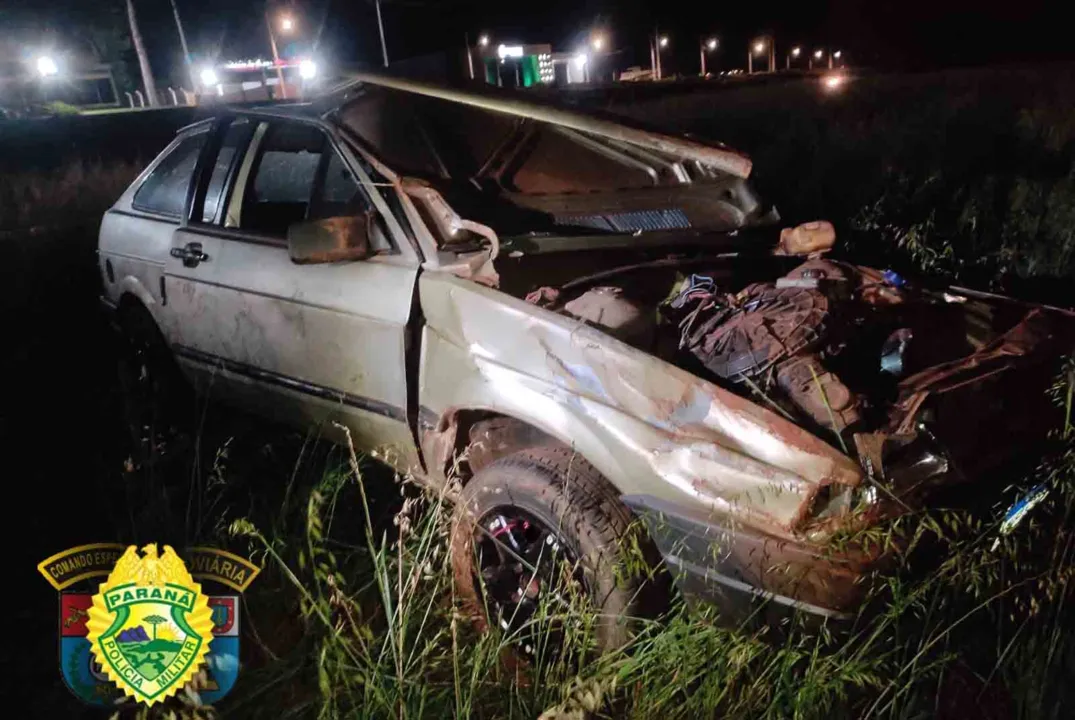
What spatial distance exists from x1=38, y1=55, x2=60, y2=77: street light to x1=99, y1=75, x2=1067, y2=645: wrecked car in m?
41.3

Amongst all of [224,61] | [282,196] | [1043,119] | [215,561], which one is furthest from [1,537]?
[224,61]

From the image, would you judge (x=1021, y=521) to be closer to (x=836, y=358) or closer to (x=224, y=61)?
(x=836, y=358)

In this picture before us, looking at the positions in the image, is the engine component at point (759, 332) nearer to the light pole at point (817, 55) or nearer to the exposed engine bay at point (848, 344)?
the exposed engine bay at point (848, 344)

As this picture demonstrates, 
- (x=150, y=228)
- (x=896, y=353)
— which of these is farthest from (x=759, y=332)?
(x=150, y=228)

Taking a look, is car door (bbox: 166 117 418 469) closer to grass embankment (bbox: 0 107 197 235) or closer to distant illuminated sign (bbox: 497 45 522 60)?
grass embankment (bbox: 0 107 197 235)

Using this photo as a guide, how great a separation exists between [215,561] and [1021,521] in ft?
7.64

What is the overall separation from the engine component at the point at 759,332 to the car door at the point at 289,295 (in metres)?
1.00

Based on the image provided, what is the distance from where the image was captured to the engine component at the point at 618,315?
2.27 metres

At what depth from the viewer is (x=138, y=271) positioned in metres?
3.85

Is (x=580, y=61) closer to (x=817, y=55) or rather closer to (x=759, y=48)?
(x=759, y=48)

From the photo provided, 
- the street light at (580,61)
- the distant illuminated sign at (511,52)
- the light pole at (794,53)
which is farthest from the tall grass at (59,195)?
the light pole at (794,53)

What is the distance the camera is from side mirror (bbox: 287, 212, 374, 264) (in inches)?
101

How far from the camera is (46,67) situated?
36.5 metres

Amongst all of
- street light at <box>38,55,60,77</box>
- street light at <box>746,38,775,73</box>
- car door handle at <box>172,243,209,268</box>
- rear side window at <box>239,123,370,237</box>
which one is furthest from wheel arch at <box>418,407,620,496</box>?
street light at <box>746,38,775,73</box>
